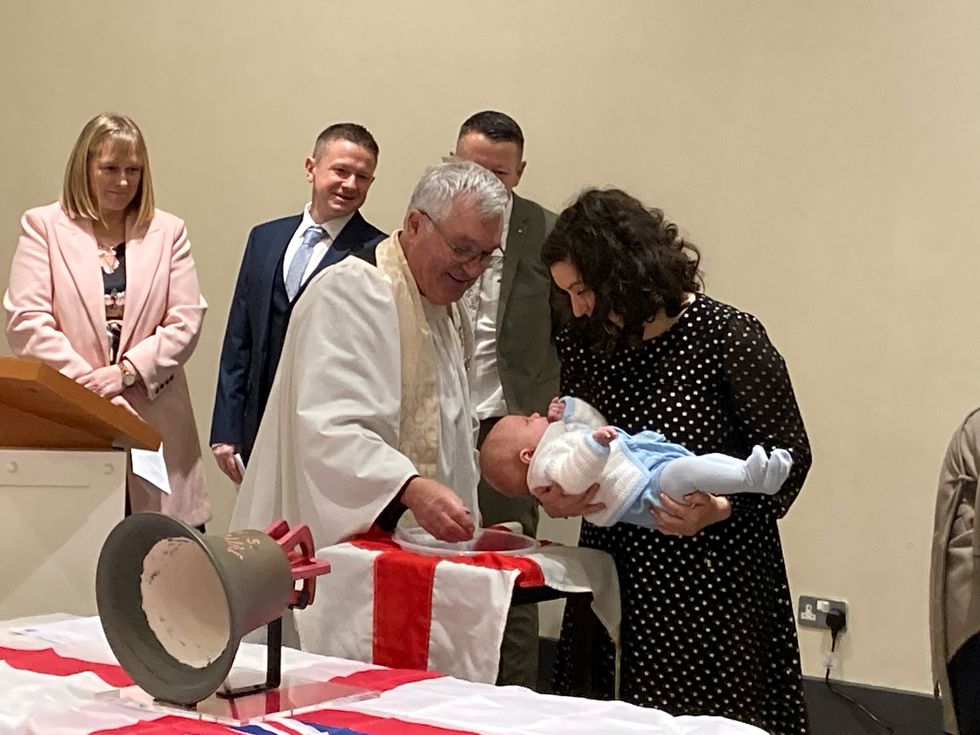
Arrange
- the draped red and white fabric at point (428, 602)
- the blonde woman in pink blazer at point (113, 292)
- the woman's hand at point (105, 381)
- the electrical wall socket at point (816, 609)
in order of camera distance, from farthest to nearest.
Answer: the electrical wall socket at point (816, 609)
the blonde woman in pink blazer at point (113, 292)
the woman's hand at point (105, 381)
the draped red and white fabric at point (428, 602)

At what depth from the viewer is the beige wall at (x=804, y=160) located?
12.6 feet

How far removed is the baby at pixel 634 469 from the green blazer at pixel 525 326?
131cm

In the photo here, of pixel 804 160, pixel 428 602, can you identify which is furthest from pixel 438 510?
pixel 804 160

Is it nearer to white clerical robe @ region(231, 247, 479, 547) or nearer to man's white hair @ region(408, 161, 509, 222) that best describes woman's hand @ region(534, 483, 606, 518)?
white clerical robe @ region(231, 247, 479, 547)

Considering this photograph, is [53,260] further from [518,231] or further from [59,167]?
[59,167]

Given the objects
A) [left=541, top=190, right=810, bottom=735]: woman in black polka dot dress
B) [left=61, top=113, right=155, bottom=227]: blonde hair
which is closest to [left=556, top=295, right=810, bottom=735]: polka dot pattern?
[left=541, top=190, right=810, bottom=735]: woman in black polka dot dress

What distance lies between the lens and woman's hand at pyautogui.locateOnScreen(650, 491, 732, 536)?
92.6 inches

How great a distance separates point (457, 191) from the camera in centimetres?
259

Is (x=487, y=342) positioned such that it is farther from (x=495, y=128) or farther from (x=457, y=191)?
(x=457, y=191)

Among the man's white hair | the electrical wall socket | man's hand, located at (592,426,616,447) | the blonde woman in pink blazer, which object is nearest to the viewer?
man's hand, located at (592,426,616,447)

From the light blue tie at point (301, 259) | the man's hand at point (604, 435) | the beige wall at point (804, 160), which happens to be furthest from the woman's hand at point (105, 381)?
the man's hand at point (604, 435)

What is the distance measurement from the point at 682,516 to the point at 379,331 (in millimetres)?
704

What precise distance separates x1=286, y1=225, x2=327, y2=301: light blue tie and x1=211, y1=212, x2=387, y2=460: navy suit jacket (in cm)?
4

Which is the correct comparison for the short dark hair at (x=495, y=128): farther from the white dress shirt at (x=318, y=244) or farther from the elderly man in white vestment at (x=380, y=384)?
the elderly man in white vestment at (x=380, y=384)
